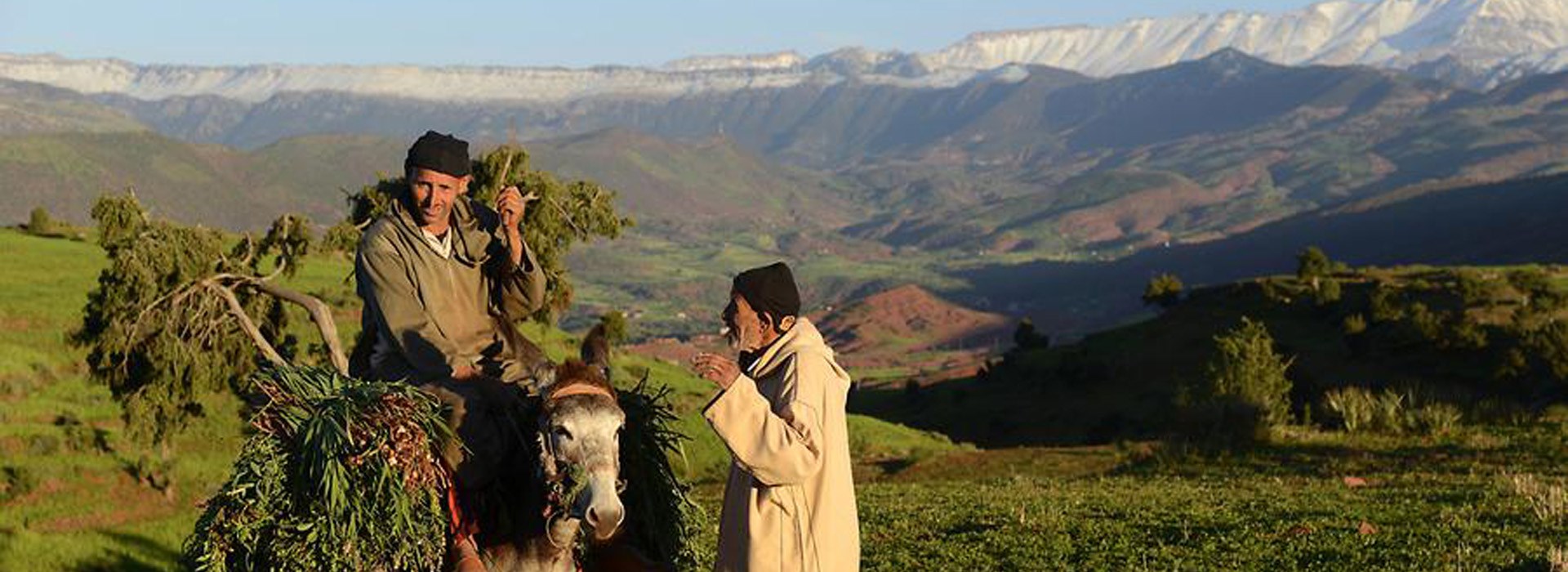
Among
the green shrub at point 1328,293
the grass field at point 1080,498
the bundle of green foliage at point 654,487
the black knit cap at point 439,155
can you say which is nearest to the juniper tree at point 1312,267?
the green shrub at point 1328,293

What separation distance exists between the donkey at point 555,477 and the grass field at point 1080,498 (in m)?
1.42

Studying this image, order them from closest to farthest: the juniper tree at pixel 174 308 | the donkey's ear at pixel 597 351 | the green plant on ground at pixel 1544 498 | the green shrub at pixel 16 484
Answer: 1. the donkey's ear at pixel 597 351
2. the green plant on ground at pixel 1544 498
3. the juniper tree at pixel 174 308
4. the green shrub at pixel 16 484

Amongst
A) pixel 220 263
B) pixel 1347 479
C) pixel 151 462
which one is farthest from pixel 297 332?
pixel 1347 479

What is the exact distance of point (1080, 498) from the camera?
22.9 metres

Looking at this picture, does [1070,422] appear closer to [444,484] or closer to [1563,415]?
[1563,415]

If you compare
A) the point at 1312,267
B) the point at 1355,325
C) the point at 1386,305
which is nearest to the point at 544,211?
the point at 1355,325

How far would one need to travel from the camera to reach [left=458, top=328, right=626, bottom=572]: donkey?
6555 mm

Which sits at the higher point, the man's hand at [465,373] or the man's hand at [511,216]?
the man's hand at [511,216]

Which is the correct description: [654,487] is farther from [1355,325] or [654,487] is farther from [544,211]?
[1355,325]

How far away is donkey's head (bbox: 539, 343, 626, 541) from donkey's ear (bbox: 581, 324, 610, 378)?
195 millimetres

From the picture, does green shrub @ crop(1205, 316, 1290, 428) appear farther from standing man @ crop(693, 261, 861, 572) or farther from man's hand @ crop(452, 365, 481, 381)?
man's hand @ crop(452, 365, 481, 381)

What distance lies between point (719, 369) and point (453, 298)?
8.58 feet

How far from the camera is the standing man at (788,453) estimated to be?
6633 mm

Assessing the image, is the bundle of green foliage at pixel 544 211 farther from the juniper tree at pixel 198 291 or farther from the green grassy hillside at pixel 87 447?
the green grassy hillside at pixel 87 447
